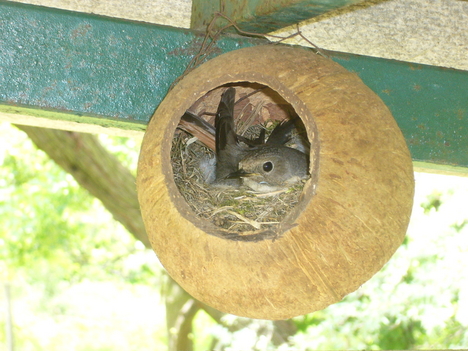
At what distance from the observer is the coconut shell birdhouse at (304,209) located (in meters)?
1.61

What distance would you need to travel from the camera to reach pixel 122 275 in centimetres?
1054

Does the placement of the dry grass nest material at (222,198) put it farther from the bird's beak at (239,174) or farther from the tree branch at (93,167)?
the tree branch at (93,167)

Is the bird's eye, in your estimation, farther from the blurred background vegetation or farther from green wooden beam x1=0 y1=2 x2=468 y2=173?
Result: the blurred background vegetation

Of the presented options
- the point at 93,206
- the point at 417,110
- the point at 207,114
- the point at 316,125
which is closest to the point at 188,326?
the point at 93,206

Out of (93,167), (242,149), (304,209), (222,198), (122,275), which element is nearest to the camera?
(304,209)

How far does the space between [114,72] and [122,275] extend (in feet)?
28.9

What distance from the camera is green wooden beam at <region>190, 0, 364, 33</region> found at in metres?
1.86

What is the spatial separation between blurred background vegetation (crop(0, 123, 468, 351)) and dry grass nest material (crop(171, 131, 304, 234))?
3.41 metres

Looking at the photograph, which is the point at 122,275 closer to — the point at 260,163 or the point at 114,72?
the point at 260,163

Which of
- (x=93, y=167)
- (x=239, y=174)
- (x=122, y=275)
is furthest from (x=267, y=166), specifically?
(x=122, y=275)

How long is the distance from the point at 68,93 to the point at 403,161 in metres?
1.41

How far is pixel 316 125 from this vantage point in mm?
1651

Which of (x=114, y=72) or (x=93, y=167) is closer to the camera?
(x=114, y=72)

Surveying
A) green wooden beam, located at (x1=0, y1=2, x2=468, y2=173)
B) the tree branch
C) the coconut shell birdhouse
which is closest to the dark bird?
green wooden beam, located at (x1=0, y1=2, x2=468, y2=173)
